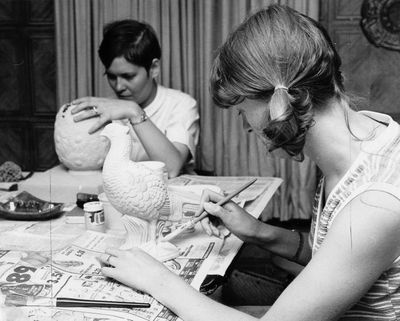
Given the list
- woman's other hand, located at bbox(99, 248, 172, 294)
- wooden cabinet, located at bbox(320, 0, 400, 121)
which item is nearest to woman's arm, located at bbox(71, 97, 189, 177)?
woman's other hand, located at bbox(99, 248, 172, 294)

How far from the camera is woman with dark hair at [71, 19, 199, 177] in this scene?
2186 mm

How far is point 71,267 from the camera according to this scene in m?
1.22

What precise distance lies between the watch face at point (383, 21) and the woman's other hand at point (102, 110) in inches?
64.6

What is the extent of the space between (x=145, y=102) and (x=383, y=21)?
1494 millimetres

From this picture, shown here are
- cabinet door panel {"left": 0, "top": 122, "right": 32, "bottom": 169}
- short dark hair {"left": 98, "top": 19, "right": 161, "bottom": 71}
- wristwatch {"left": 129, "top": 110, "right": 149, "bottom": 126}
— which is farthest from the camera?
cabinet door panel {"left": 0, "top": 122, "right": 32, "bottom": 169}

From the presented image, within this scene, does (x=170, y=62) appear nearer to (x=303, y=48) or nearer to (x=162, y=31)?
(x=162, y=31)

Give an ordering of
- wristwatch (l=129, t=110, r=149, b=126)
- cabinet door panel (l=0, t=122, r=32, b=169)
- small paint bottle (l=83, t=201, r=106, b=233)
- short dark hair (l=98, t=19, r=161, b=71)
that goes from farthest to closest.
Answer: cabinet door panel (l=0, t=122, r=32, b=169) < short dark hair (l=98, t=19, r=161, b=71) < wristwatch (l=129, t=110, r=149, b=126) < small paint bottle (l=83, t=201, r=106, b=233)

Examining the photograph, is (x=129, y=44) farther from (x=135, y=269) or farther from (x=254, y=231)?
(x=135, y=269)

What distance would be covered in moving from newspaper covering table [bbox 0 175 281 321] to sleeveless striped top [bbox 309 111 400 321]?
305 mm

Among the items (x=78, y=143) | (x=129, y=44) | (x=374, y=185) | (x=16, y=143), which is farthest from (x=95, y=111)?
(x=16, y=143)

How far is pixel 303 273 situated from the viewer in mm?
952

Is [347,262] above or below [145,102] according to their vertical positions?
above

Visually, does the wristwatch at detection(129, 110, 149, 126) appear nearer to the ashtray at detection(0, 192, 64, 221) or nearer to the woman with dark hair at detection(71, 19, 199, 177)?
the woman with dark hair at detection(71, 19, 199, 177)

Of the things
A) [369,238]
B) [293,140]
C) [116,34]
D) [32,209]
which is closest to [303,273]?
[369,238]
